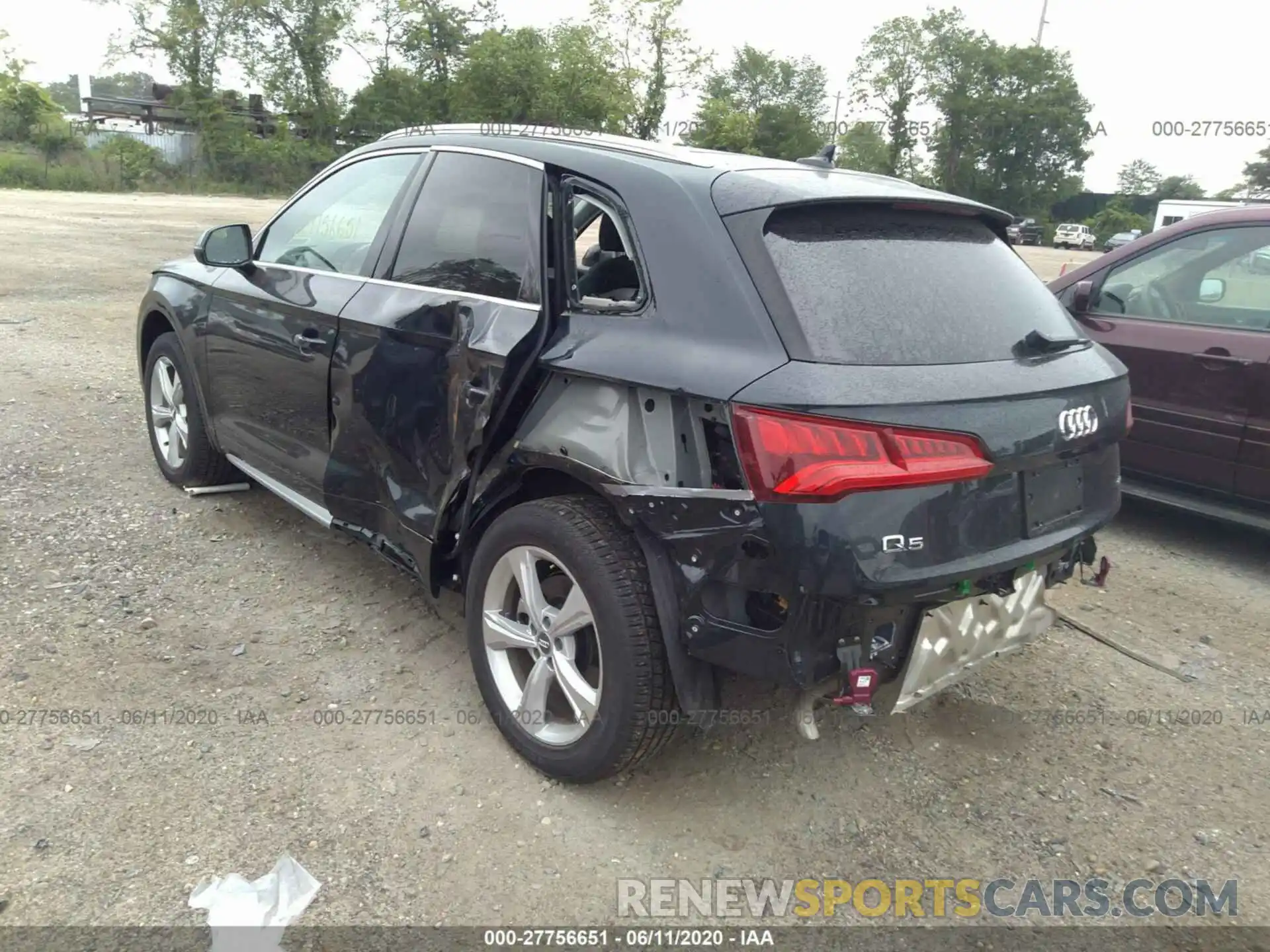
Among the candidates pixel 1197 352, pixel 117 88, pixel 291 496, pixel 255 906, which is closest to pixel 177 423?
pixel 291 496

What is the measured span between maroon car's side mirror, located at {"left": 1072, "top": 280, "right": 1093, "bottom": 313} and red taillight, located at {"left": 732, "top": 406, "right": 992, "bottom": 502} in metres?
3.39

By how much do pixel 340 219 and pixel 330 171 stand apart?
346mm

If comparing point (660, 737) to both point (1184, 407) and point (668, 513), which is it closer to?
point (668, 513)

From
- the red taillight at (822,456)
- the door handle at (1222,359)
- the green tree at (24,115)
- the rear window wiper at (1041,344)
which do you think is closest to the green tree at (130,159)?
the green tree at (24,115)

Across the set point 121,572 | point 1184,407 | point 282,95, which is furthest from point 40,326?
point 282,95

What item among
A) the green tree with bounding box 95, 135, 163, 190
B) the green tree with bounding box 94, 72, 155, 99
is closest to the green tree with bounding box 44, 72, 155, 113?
the green tree with bounding box 94, 72, 155, 99

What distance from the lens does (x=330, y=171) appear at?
13.1 feet

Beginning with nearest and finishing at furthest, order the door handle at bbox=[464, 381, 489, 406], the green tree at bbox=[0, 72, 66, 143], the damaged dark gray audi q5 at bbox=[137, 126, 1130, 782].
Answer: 1. the damaged dark gray audi q5 at bbox=[137, 126, 1130, 782]
2. the door handle at bbox=[464, 381, 489, 406]
3. the green tree at bbox=[0, 72, 66, 143]

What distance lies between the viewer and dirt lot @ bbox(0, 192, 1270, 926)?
2453 millimetres

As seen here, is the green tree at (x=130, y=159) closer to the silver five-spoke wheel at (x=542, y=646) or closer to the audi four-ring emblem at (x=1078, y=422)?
the silver five-spoke wheel at (x=542, y=646)

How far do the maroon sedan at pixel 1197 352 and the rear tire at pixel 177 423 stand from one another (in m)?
4.34

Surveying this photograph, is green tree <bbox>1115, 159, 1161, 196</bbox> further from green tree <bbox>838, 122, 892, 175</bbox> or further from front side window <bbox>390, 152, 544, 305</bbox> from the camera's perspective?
front side window <bbox>390, 152, 544, 305</bbox>

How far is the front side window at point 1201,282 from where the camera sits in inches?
177

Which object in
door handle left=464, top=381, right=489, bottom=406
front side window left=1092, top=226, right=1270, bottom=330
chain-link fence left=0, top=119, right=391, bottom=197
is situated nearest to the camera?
door handle left=464, top=381, right=489, bottom=406
